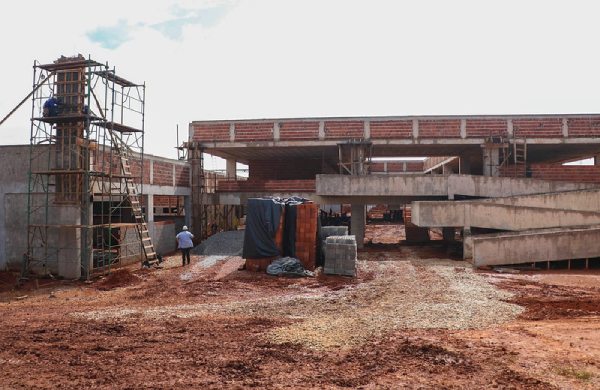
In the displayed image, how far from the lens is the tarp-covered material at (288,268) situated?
13.8 m

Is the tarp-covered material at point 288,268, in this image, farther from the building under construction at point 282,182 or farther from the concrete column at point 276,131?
the concrete column at point 276,131

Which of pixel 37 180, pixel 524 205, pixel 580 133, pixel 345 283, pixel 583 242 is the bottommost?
pixel 345 283

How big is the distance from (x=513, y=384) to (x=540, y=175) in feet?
69.2

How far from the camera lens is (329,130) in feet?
81.1

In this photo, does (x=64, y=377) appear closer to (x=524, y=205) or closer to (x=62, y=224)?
(x=62, y=224)

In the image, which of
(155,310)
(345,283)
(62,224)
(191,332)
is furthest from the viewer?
(62,224)

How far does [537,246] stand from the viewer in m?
15.0

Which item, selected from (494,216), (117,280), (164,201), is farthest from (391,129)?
(164,201)

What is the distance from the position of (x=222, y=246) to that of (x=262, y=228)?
6307 millimetres

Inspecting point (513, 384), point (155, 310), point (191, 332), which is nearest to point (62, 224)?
point (155, 310)

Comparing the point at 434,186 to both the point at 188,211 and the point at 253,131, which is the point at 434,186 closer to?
the point at 253,131

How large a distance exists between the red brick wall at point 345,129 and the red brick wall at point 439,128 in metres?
3.60

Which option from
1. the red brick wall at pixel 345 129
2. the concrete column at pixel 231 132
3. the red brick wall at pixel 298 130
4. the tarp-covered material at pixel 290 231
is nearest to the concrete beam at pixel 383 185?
the red brick wall at pixel 345 129

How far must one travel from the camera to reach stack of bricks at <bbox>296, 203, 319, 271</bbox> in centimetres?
1462
